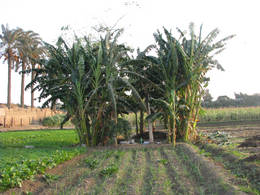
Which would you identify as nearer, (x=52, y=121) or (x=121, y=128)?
(x=121, y=128)

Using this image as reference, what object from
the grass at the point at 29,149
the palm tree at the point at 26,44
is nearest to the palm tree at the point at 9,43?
the palm tree at the point at 26,44

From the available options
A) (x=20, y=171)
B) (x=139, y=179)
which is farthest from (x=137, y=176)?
(x=20, y=171)

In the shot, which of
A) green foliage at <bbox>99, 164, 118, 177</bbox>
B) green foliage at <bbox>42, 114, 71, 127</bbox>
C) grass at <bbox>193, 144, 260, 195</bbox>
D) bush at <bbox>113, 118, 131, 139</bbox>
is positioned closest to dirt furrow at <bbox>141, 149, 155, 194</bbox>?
green foliage at <bbox>99, 164, 118, 177</bbox>

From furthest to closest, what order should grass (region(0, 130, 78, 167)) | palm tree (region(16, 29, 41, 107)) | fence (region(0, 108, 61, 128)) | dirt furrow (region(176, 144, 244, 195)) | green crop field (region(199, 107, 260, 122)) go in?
palm tree (region(16, 29, 41, 107))
fence (region(0, 108, 61, 128))
green crop field (region(199, 107, 260, 122))
grass (region(0, 130, 78, 167))
dirt furrow (region(176, 144, 244, 195))

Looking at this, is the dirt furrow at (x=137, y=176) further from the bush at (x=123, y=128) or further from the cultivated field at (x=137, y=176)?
the bush at (x=123, y=128)

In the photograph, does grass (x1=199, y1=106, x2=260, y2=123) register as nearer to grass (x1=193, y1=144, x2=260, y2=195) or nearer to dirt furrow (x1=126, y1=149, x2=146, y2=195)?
grass (x1=193, y1=144, x2=260, y2=195)

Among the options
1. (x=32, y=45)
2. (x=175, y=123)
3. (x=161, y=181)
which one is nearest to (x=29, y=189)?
(x=161, y=181)

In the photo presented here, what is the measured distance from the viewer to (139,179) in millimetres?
4719

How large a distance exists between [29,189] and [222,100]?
131 feet

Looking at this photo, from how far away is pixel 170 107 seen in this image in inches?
352

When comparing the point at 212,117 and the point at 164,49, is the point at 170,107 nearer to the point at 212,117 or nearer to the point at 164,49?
the point at 164,49

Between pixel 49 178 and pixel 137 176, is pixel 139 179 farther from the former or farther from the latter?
pixel 49 178

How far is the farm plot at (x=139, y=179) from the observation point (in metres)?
4.08

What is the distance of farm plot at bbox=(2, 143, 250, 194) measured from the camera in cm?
408
